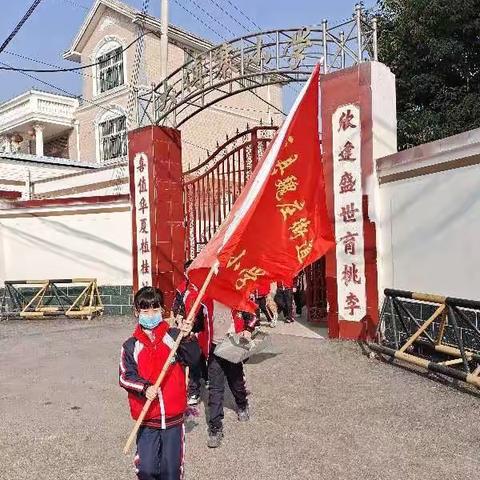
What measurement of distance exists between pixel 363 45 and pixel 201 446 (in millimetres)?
5702

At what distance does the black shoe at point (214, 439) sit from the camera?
416 cm

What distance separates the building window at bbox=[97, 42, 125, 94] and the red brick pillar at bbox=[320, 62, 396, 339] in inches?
593

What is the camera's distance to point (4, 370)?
22.4ft

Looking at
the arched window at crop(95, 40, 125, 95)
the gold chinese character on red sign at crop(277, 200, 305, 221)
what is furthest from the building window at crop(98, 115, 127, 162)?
the gold chinese character on red sign at crop(277, 200, 305, 221)

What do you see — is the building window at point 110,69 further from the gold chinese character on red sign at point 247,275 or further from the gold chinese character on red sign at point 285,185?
the gold chinese character on red sign at point 247,275

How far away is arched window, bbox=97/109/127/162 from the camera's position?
69.7 feet

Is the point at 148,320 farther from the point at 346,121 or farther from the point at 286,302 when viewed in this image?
the point at 286,302

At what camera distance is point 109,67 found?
21672 mm

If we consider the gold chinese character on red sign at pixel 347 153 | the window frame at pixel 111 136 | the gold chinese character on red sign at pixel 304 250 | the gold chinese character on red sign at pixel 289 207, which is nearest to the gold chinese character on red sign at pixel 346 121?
the gold chinese character on red sign at pixel 347 153

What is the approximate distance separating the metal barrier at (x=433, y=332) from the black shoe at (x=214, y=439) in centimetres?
220

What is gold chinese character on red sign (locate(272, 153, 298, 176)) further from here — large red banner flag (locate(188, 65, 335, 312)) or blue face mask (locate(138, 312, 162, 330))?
blue face mask (locate(138, 312, 162, 330))

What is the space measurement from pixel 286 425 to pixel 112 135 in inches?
744

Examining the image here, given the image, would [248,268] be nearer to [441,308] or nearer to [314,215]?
[314,215]

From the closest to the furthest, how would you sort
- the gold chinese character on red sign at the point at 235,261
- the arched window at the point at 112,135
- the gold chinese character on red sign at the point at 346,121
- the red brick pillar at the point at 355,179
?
→ the gold chinese character on red sign at the point at 235,261
the red brick pillar at the point at 355,179
the gold chinese character on red sign at the point at 346,121
the arched window at the point at 112,135
